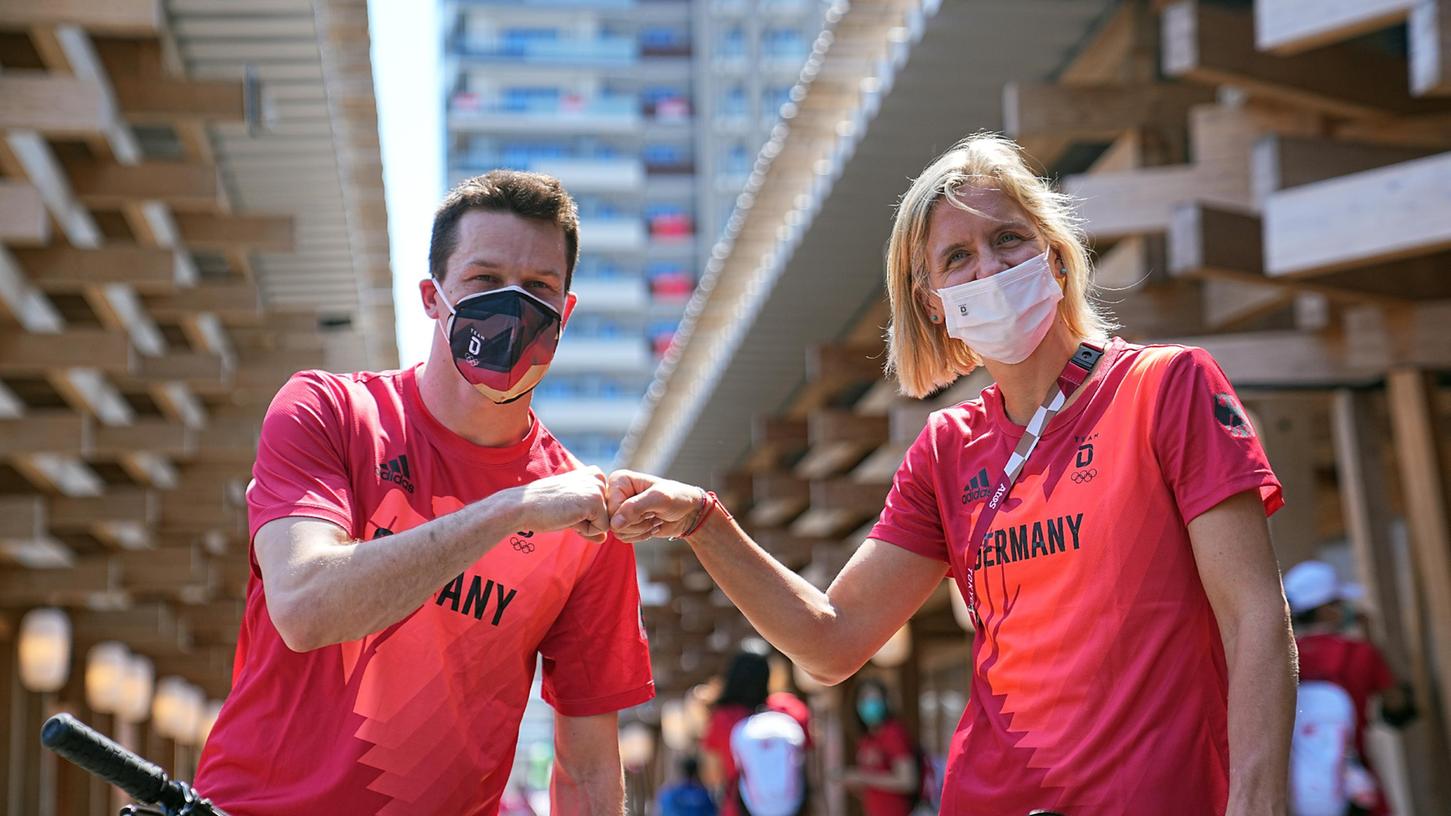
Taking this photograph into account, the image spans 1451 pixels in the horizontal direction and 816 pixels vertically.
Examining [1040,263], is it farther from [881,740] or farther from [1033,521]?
[881,740]

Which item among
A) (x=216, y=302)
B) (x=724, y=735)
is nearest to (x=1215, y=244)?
(x=724, y=735)

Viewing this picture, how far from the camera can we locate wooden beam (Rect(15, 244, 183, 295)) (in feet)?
34.9

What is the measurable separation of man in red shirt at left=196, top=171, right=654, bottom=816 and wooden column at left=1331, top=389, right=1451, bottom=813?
22.3 feet

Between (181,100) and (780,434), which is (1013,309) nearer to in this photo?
(181,100)

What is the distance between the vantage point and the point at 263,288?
14828 millimetres

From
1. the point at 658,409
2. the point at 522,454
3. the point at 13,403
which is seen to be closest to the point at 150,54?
the point at 13,403

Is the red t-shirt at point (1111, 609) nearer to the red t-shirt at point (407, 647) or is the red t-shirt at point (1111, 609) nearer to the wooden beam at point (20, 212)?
the red t-shirt at point (407, 647)

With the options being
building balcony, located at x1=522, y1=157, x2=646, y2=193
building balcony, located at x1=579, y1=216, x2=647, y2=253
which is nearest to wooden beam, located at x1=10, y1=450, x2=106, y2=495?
building balcony, located at x1=579, y1=216, x2=647, y2=253

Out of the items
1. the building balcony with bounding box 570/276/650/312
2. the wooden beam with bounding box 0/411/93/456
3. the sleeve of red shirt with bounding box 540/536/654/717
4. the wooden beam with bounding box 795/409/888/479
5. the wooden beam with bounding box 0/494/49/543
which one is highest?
the building balcony with bounding box 570/276/650/312

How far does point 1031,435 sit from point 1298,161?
5.62 meters

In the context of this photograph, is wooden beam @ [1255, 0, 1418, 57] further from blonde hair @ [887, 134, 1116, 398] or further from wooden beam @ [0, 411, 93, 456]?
wooden beam @ [0, 411, 93, 456]

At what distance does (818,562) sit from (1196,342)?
20.6 feet

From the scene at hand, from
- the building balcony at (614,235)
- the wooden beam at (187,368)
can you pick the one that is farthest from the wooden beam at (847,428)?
the building balcony at (614,235)

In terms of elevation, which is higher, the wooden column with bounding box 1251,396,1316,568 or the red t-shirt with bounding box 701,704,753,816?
the wooden column with bounding box 1251,396,1316,568
